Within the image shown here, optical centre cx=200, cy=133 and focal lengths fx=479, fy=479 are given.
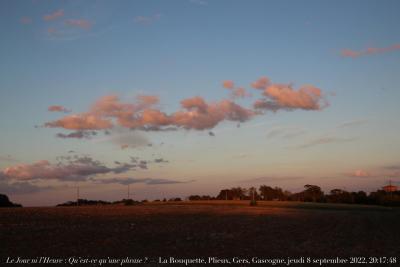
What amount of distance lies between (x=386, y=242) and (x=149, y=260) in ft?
45.9

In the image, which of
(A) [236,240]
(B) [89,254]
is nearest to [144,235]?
(A) [236,240]

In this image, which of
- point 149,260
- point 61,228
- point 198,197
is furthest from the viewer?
point 198,197

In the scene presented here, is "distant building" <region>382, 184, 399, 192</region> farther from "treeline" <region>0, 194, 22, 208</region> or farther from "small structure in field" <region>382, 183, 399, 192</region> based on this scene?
"treeline" <region>0, 194, 22, 208</region>

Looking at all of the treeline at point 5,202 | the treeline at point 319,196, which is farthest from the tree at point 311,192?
the treeline at point 5,202

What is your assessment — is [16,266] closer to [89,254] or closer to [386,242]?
[89,254]

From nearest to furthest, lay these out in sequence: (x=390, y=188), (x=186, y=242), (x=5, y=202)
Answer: (x=186, y=242)
(x=5, y=202)
(x=390, y=188)

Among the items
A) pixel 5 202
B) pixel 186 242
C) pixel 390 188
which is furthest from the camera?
pixel 390 188

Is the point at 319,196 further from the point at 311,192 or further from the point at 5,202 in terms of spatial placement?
the point at 5,202

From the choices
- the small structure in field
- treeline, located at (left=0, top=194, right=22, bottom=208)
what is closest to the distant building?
the small structure in field

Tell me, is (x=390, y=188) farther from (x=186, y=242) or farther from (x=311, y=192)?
(x=186, y=242)

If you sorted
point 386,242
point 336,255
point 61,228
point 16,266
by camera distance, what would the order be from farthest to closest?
point 61,228
point 386,242
point 336,255
point 16,266

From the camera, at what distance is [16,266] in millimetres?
16859

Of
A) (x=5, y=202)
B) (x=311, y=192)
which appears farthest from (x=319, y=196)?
(x=5, y=202)

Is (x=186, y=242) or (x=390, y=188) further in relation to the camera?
(x=390, y=188)
